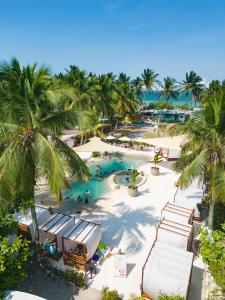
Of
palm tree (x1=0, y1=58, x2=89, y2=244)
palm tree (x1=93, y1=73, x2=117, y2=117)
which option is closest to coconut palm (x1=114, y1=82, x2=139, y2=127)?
palm tree (x1=93, y1=73, x2=117, y2=117)

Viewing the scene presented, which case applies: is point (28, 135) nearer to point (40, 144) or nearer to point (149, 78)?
point (40, 144)

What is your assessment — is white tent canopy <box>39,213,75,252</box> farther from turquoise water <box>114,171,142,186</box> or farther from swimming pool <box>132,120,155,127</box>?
swimming pool <box>132,120,155,127</box>

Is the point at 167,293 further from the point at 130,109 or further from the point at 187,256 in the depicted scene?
the point at 130,109

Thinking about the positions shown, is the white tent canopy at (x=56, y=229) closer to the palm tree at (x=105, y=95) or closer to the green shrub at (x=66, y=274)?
the green shrub at (x=66, y=274)

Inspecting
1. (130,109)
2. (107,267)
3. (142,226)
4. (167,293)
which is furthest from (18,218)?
(130,109)

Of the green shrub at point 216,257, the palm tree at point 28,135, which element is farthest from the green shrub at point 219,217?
the palm tree at point 28,135
